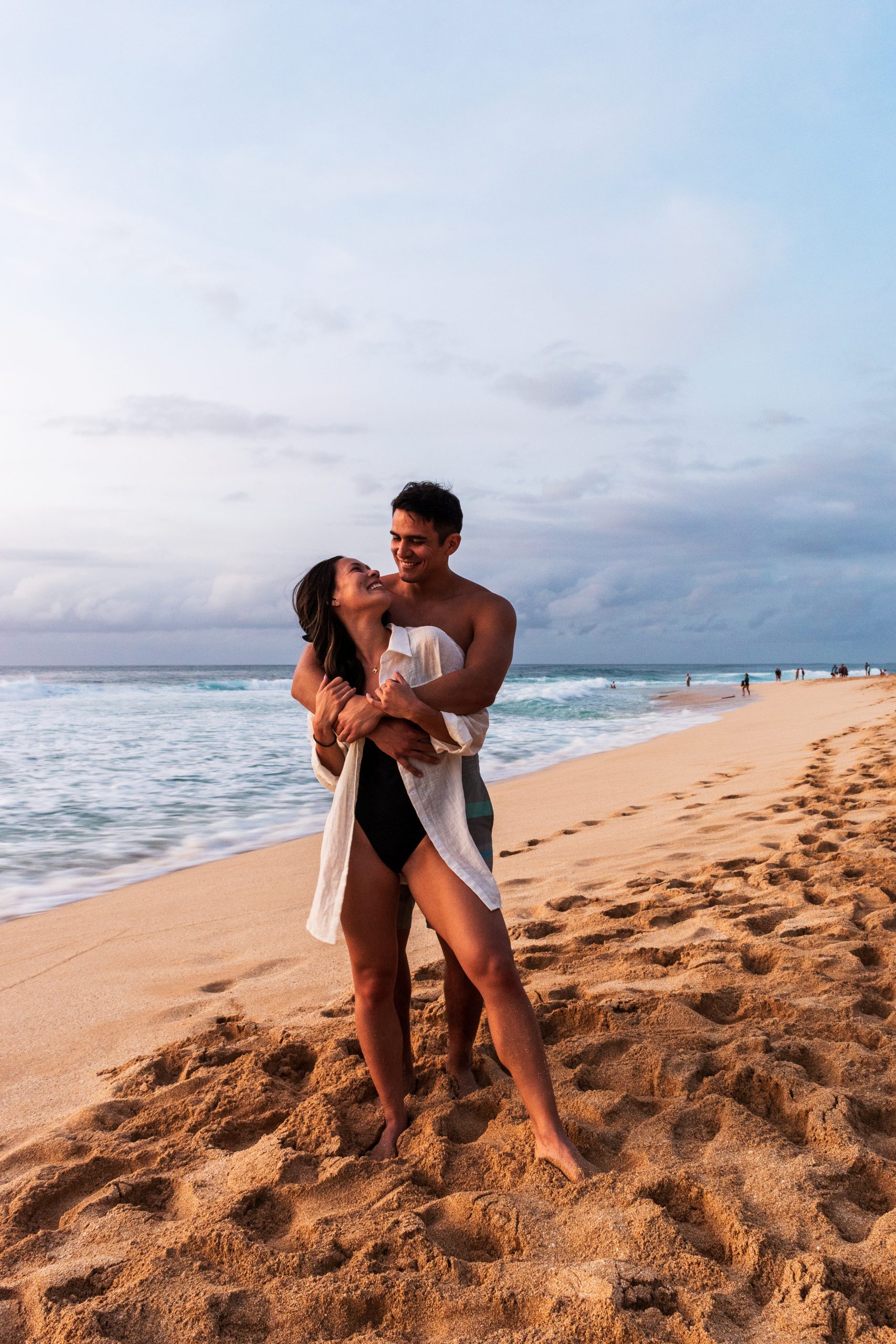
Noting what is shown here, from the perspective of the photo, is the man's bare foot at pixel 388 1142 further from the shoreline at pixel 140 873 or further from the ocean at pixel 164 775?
the ocean at pixel 164 775

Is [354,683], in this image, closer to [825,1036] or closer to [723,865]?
[825,1036]

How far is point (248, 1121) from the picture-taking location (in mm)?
2826

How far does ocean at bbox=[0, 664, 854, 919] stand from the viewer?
752 centimetres

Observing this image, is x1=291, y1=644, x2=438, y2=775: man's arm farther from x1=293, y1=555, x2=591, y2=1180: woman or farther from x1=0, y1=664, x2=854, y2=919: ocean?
x1=0, y1=664, x2=854, y2=919: ocean

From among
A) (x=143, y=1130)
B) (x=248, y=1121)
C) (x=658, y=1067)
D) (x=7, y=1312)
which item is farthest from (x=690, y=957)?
(x=7, y=1312)

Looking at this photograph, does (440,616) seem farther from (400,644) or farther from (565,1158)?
(565,1158)

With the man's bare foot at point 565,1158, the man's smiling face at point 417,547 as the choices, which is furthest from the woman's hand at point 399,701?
the man's bare foot at point 565,1158

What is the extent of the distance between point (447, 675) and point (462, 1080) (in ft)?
4.88

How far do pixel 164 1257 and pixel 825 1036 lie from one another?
A: 2.35 metres

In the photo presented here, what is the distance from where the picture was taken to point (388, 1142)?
265 cm

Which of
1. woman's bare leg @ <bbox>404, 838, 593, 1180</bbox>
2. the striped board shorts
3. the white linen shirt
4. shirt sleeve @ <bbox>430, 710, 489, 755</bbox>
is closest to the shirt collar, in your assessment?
the white linen shirt

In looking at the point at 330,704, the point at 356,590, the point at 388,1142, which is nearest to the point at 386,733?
the point at 330,704

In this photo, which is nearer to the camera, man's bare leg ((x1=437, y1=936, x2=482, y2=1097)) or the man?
the man

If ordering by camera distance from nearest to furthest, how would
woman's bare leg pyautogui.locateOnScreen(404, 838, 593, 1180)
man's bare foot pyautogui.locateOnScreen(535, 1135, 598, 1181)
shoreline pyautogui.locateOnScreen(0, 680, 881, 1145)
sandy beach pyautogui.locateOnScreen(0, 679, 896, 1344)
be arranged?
sandy beach pyautogui.locateOnScreen(0, 679, 896, 1344) < man's bare foot pyautogui.locateOnScreen(535, 1135, 598, 1181) < woman's bare leg pyautogui.locateOnScreen(404, 838, 593, 1180) < shoreline pyautogui.locateOnScreen(0, 680, 881, 1145)
